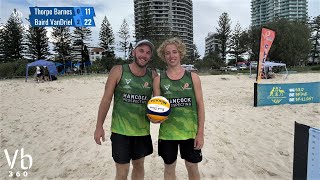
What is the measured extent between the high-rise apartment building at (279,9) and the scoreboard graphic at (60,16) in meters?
45.9

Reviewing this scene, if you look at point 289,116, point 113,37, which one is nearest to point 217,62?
point 113,37

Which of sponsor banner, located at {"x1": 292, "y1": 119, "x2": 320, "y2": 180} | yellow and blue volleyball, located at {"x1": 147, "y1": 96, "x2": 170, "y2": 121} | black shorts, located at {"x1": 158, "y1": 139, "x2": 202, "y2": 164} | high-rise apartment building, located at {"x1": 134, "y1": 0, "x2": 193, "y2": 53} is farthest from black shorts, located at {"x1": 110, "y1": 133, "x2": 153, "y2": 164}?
high-rise apartment building, located at {"x1": 134, "y1": 0, "x2": 193, "y2": 53}

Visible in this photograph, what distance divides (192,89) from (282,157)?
251cm

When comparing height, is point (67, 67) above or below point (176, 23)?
below

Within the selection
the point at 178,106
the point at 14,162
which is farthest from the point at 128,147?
the point at 14,162

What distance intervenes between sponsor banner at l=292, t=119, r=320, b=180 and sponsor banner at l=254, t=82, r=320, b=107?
18.7 feet

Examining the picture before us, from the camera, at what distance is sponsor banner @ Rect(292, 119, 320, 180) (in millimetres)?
2389

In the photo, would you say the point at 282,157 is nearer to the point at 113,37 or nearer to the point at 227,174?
the point at 227,174

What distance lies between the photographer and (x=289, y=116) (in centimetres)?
675

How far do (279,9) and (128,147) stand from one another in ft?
181

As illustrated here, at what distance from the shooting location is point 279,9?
5038 cm

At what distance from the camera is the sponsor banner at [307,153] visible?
2.39 m

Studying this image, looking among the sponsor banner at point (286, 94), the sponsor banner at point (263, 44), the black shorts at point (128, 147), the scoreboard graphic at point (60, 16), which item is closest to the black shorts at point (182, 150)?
the black shorts at point (128, 147)

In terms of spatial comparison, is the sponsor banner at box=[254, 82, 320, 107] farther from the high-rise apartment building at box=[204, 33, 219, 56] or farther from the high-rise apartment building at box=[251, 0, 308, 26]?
the high-rise apartment building at box=[204, 33, 219, 56]
